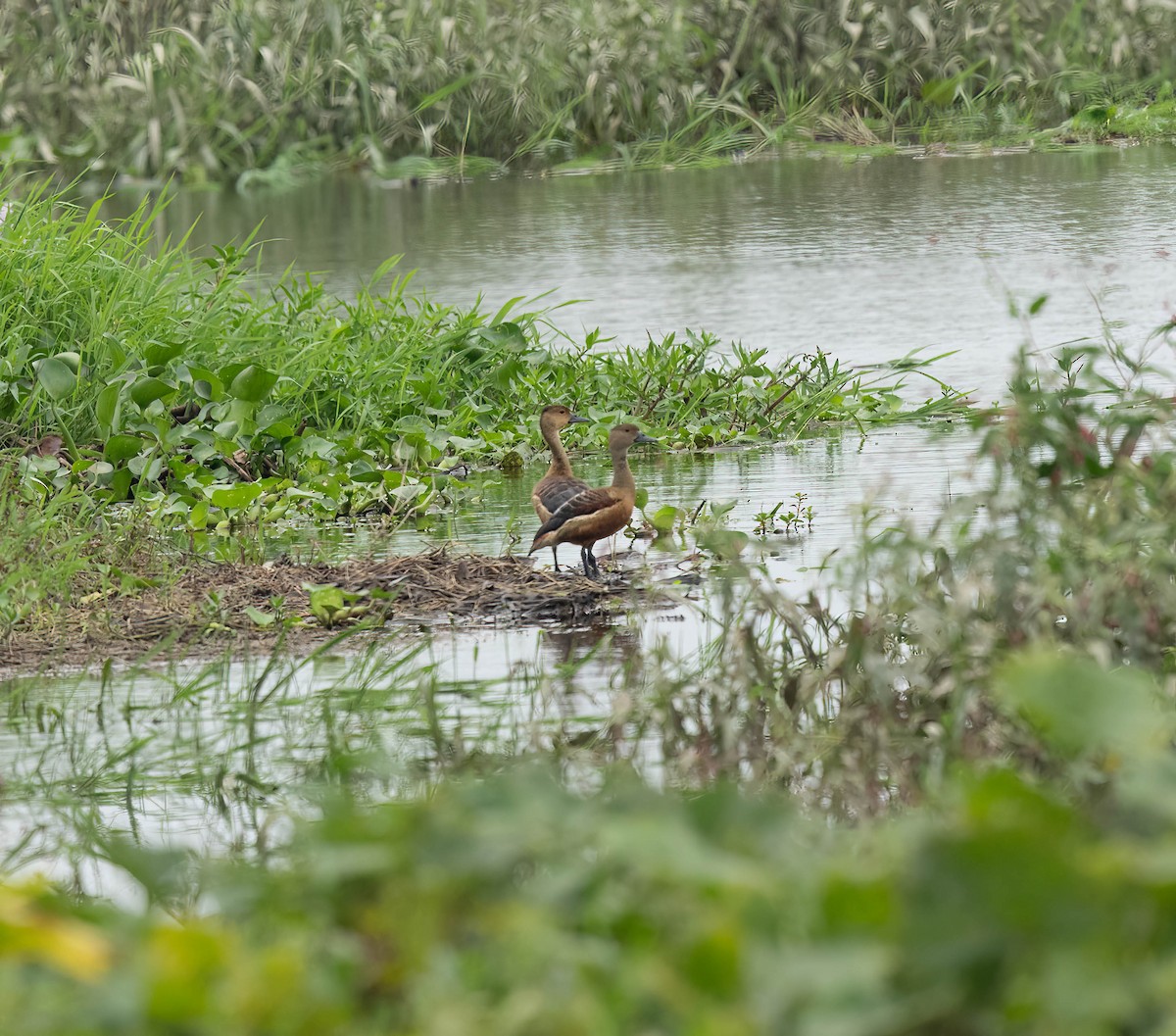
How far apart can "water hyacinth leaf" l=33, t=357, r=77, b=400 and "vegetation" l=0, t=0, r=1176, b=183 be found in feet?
39.0

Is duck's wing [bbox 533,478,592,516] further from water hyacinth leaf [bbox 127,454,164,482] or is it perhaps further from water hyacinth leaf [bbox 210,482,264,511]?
water hyacinth leaf [bbox 127,454,164,482]

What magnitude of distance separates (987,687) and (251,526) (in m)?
4.02

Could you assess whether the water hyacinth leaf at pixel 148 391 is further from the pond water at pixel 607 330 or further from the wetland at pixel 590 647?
the pond water at pixel 607 330

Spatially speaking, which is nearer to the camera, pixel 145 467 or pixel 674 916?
pixel 674 916

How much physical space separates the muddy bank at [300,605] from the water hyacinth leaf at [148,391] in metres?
1.57

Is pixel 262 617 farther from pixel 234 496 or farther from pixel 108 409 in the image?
pixel 108 409

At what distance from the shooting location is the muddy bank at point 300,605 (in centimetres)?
521

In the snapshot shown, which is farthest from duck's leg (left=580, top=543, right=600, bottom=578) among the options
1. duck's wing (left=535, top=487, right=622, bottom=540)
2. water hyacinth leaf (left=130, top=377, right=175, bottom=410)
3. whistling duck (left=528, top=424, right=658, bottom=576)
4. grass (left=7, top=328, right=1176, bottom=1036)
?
grass (left=7, top=328, right=1176, bottom=1036)

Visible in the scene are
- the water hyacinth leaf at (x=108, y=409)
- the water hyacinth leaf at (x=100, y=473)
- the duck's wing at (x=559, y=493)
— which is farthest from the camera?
the water hyacinth leaf at (x=108, y=409)

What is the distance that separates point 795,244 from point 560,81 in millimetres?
6064

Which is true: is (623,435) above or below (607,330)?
above

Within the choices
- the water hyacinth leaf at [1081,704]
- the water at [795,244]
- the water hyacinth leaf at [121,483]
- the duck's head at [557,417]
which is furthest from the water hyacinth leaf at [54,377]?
the water hyacinth leaf at [1081,704]

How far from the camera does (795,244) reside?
1389cm

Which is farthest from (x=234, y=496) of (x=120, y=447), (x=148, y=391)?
(x=148, y=391)
